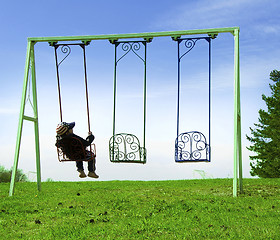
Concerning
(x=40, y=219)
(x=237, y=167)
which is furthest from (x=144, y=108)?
(x=40, y=219)

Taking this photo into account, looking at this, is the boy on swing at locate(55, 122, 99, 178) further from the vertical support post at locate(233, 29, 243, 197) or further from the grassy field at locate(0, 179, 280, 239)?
the vertical support post at locate(233, 29, 243, 197)

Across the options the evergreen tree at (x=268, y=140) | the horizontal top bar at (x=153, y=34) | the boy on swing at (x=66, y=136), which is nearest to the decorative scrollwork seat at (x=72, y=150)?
the boy on swing at (x=66, y=136)

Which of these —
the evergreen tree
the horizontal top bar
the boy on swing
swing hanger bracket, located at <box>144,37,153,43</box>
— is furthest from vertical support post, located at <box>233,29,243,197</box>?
the evergreen tree

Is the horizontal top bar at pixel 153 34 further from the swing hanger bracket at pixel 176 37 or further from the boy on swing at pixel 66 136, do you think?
the boy on swing at pixel 66 136

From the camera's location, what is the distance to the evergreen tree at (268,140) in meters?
34.1

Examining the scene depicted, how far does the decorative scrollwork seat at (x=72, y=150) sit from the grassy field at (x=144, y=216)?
1.09 m

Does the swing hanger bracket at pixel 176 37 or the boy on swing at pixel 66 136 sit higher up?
the swing hanger bracket at pixel 176 37

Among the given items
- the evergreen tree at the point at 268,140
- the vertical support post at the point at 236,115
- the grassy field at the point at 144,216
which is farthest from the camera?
the evergreen tree at the point at 268,140

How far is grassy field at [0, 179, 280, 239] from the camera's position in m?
6.88

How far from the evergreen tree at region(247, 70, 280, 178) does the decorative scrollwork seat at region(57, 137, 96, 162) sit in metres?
26.2

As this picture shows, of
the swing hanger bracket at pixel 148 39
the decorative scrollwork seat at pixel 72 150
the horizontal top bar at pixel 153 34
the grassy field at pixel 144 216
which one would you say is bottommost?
the grassy field at pixel 144 216

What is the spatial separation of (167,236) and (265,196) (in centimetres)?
478

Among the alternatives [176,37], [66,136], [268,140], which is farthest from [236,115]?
[268,140]

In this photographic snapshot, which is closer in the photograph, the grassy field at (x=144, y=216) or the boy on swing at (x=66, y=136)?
the grassy field at (x=144, y=216)
